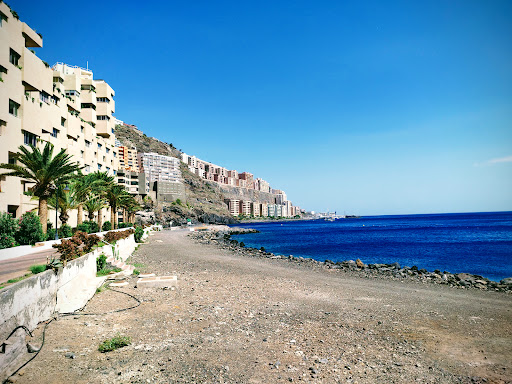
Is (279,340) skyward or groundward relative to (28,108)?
groundward

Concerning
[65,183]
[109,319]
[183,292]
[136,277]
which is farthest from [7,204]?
[109,319]

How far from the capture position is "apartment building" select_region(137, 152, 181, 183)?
15275 centimetres

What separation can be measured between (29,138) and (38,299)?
2697 centimetres

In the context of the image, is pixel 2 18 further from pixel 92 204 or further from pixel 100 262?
pixel 100 262

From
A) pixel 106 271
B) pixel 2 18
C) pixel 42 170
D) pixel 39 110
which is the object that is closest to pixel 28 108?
pixel 39 110

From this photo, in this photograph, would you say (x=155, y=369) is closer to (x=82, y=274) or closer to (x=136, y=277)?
(x=82, y=274)

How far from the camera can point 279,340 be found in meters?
9.48

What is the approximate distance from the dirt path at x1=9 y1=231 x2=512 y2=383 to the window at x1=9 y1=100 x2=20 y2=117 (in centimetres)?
2170

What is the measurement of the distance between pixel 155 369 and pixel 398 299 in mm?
13294

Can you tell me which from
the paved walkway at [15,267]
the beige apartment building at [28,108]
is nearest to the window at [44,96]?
the beige apartment building at [28,108]

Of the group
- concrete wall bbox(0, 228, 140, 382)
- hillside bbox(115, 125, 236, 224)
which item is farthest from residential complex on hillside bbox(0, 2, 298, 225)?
hillside bbox(115, 125, 236, 224)

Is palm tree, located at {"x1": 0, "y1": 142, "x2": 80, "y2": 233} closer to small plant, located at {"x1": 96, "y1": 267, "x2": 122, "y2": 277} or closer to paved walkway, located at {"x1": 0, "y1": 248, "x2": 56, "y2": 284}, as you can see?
paved walkway, located at {"x1": 0, "y1": 248, "x2": 56, "y2": 284}

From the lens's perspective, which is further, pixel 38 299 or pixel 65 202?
pixel 65 202

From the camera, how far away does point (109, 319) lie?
10.5m
